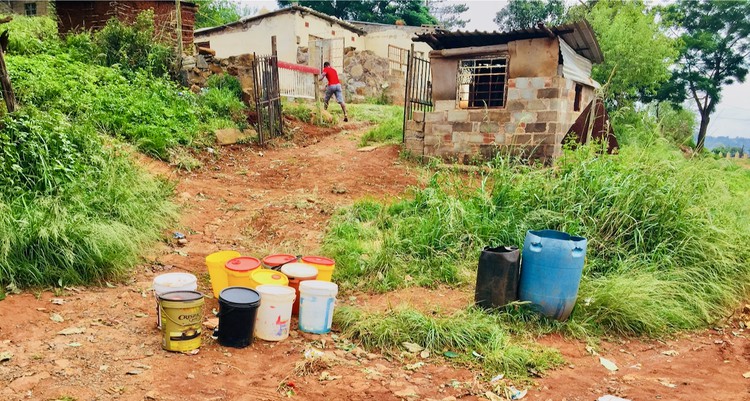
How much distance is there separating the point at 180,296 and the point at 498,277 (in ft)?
8.06

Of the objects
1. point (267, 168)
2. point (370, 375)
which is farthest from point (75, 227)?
point (267, 168)

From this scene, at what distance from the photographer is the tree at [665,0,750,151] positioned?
22.0 m

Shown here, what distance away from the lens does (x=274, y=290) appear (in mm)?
3656

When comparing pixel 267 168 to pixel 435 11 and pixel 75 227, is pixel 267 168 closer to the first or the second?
pixel 75 227

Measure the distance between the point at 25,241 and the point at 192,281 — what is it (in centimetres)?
162

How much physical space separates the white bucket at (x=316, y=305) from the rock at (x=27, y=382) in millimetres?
1672

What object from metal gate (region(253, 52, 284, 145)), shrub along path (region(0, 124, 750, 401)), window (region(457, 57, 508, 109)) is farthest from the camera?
metal gate (region(253, 52, 284, 145))

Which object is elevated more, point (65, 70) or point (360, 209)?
point (65, 70)

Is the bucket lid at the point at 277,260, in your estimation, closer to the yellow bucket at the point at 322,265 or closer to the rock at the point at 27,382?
the yellow bucket at the point at 322,265

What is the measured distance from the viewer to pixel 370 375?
10.7 feet

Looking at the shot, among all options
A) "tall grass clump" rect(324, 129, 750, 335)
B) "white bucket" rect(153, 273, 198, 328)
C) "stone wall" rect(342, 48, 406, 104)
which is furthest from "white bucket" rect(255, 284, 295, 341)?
"stone wall" rect(342, 48, 406, 104)

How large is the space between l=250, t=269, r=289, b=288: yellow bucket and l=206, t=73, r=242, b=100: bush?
797 cm

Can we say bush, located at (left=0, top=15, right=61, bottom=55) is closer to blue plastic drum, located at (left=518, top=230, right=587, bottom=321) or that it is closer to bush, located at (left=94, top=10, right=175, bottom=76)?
bush, located at (left=94, top=10, right=175, bottom=76)

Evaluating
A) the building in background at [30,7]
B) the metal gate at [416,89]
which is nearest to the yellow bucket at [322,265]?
the metal gate at [416,89]
